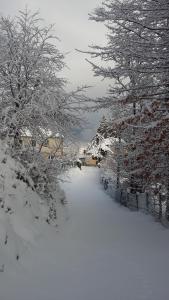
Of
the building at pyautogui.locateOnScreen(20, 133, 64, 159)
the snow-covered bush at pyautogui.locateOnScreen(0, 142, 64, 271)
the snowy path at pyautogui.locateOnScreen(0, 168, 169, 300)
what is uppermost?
the building at pyautogui.locateOnScreen(20, 133, 64, 159)

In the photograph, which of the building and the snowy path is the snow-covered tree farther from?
the building

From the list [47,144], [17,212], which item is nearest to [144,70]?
[17,212]

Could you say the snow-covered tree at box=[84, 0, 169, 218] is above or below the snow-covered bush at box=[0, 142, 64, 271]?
above

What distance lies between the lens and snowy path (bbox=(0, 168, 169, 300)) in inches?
267

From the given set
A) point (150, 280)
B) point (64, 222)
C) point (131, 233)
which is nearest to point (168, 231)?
point (131, 233)

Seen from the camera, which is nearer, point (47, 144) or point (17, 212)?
point (17, 212)

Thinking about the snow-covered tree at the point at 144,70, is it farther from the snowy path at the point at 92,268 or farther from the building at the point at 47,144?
the building at the point at 47,144

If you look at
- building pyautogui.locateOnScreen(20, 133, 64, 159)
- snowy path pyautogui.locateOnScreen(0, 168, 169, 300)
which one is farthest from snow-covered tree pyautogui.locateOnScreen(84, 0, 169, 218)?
building pyautogui.locateOnScreen(20, 133, 64, 159)

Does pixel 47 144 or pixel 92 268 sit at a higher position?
pixel 47 144

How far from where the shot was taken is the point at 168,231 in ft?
47.4

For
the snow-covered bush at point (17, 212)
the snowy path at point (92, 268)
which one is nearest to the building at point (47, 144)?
the snow-covered bush at point (17, 212)

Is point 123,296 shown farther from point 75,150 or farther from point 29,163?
point 75,150

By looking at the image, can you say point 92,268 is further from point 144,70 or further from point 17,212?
point 144,70

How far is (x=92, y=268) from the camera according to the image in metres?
8.53
